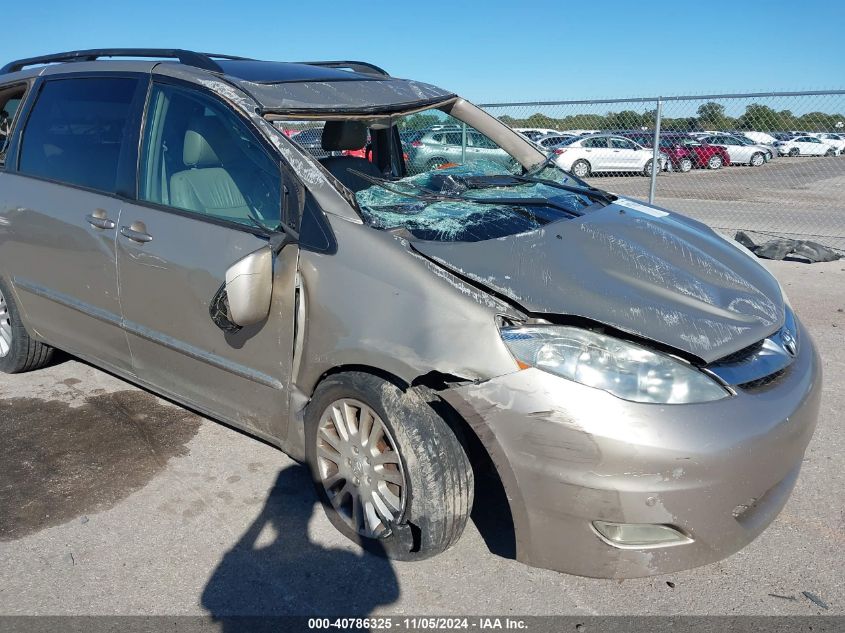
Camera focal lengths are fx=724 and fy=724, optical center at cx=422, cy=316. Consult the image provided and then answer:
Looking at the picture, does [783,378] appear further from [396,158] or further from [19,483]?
[19,483]

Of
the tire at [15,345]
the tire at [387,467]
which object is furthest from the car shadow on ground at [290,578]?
the tire at [15,345]

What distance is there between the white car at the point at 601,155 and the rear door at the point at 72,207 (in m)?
9.90

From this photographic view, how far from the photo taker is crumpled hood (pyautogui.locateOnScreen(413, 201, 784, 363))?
236 centimetres

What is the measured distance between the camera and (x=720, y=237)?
3570mm

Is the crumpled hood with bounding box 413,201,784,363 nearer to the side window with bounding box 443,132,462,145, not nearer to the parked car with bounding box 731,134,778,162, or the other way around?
the side window with bounding box 443,132,462,145

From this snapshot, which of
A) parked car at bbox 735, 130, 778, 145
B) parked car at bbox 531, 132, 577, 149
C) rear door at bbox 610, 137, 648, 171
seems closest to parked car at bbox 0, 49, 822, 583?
rear door at bbox 610, 137, 648, 171

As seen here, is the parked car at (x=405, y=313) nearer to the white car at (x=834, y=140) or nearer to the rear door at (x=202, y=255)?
the rear door at (x=202, y=255)

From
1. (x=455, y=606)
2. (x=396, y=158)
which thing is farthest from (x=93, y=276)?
(x=455, y=606)

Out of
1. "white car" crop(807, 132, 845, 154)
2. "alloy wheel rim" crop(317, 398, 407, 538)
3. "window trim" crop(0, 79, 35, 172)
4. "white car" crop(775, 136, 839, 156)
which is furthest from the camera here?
"white car" crop(775, 136, 839, 156)

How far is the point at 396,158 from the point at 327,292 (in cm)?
215

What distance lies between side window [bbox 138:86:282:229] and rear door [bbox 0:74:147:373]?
0.13 m

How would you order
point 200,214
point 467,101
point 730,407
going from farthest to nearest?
point 467,101, point 200,214, point 730,407

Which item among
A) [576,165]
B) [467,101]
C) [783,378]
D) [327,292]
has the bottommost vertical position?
A: [576,165]

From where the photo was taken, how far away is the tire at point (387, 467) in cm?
246
